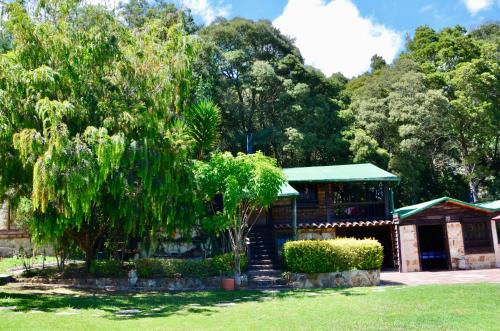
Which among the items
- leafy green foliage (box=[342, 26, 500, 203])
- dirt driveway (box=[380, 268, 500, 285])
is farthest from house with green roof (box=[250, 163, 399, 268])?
leafy green foliage (box=[342, 26, 500, 203])

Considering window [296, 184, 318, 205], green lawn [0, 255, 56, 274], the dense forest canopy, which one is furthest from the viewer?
window [296, 184, 318, 205]

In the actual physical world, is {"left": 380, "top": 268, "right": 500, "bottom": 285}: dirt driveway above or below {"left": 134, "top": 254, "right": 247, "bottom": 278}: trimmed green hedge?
below

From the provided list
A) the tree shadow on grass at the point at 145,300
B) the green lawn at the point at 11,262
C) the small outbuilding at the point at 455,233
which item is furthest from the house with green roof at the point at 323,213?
the green lawn at the point at 11,262

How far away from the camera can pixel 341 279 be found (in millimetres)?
14812

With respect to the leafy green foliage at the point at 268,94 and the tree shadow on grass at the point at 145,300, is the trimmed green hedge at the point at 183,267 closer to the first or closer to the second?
the tree shadow on grass at the point at 145,300

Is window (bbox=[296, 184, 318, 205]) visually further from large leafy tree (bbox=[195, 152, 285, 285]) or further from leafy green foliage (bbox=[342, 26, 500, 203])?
leafy green foliage (bbox=[342, 26, 500, 203])

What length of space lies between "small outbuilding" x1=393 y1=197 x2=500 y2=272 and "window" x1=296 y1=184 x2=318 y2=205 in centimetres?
401

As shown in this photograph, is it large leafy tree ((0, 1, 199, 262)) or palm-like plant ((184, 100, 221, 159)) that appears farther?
palm-like plant ((184, 100, 221, 159))

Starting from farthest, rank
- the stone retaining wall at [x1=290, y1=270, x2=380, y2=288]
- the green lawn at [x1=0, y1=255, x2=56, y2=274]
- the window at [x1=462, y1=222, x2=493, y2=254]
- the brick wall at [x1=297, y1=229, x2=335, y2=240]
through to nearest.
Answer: the brick wall at [x1=297, y1=229, x2=335, y2=240], the window at [x1=462, y1=222, x2=493, y2=254], the green lawn at [x1=0, y1=255, x2=56, y2=274], the stone retaining wall at [x1=290, y1=270, x2=380, y2=288]

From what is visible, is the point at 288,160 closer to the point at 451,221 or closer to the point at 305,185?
the point at 305,185

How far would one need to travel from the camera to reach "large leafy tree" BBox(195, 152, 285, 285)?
14.2 meters

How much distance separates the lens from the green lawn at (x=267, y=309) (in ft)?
26.4

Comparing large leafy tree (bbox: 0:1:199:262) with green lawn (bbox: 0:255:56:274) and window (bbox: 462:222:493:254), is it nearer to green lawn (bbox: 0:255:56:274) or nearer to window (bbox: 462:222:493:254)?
green lawn (bbox: 0:255:56:274)

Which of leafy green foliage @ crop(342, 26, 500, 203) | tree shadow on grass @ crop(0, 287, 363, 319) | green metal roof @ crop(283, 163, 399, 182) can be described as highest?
leafy green foliage @ crop(342, 26, 500, 203)
